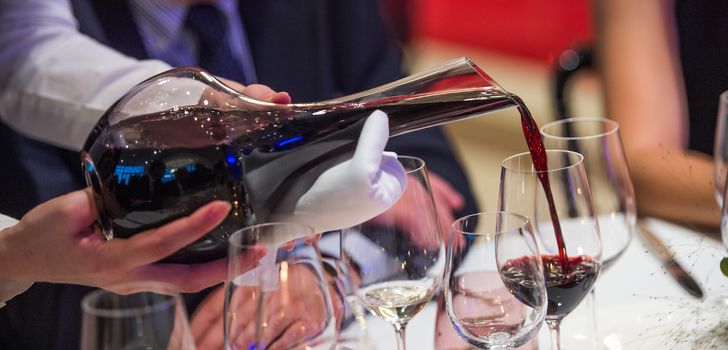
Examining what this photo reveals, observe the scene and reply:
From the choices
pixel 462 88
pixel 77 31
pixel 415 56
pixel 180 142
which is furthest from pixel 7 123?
pixel 415 56

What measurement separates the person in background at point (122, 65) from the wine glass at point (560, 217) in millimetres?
417

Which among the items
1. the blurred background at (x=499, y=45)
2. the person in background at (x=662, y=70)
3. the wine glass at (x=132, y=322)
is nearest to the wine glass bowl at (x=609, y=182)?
the person in background at (x=662, y=70)

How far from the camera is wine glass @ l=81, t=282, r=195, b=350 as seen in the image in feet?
Result: 2.03

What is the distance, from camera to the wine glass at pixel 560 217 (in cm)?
91

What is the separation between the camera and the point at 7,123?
4.55 ft

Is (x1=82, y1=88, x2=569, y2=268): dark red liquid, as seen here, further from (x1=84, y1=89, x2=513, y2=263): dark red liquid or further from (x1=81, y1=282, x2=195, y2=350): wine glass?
(x1=81, y1=282, x2=195, y2=350): wine glass

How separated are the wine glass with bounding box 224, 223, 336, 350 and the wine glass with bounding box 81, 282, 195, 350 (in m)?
0.06

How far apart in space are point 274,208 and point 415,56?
136 inches

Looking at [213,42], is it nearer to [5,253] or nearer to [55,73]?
[55,73]

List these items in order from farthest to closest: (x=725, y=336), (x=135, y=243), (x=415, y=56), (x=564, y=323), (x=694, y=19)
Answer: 1. (x=415, y=56)
2. (x=694, y=19)
3. (x=564, y=323)
4. (x=725, y=336)
5. (x=135, y=243)

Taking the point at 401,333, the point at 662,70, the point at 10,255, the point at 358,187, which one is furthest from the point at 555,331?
the point at 662,70

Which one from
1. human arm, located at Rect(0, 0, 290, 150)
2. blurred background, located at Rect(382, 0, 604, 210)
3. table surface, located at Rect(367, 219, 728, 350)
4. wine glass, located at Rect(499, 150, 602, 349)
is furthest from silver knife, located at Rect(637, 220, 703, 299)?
blurred background, located at Rect(382, 0, 604, 210)

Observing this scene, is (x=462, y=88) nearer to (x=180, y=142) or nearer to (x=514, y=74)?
(x=180, y=142)

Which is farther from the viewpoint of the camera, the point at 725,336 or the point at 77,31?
the point at 77,31
